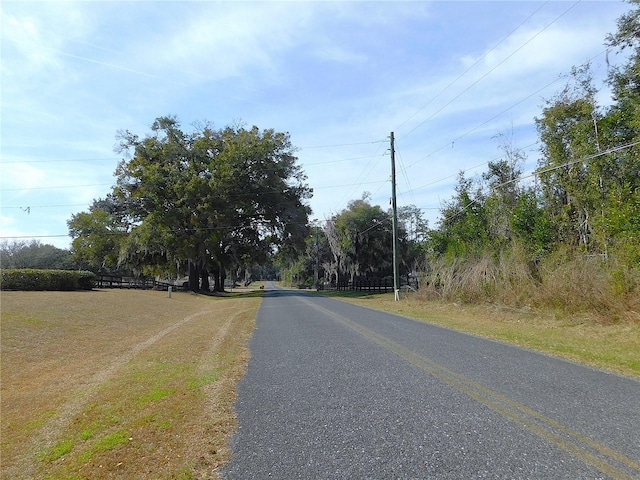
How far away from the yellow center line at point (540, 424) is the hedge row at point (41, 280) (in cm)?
2383

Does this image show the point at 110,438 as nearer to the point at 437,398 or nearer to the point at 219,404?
the point at 219,404

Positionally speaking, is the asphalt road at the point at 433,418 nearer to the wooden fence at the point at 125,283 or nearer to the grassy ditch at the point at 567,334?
the grassy ditch at the point at 567,334

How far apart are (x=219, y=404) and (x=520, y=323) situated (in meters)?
13.5

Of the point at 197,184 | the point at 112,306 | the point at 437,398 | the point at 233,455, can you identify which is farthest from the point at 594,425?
the point at 197,184

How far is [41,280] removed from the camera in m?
25.5

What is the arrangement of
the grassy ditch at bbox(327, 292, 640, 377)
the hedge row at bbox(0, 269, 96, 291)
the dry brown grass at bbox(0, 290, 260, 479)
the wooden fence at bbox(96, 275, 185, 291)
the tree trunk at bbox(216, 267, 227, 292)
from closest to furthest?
the dry brown grass at bbox(0, 290, 260, 479) → the grassy ditch at bbox(327, 292, 640, 377) → the hedge row at bbox(0, 269, 96, 291) → the wooden fence at bbox(96, 275, 185, 291) → the tree trunk at bbox(216, 267, 227, 292)

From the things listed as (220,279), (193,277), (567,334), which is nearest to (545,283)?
(567,334)

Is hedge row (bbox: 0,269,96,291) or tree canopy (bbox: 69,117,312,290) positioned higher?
tree canopy (bbox: 69,117,312,290)

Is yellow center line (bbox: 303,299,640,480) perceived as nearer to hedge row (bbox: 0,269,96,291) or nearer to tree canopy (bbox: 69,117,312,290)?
hedge row (bbox: 0,269,96,291)

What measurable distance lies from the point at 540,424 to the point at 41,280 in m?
27.4

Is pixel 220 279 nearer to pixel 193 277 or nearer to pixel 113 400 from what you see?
pixel 193 277

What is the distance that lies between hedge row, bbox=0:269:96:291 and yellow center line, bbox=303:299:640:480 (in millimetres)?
23829

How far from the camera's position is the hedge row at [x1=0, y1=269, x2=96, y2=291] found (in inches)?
942

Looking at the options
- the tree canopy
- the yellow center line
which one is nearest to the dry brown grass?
the yellow center line
